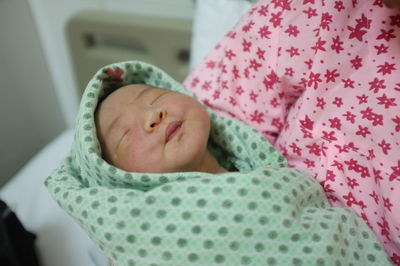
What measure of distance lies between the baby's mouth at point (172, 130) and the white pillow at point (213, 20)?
17.0 inches

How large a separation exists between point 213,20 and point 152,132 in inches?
19.8

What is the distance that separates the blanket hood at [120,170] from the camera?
0.73 metres

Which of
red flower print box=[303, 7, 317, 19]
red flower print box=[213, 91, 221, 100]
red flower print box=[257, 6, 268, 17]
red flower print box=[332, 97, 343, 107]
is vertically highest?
red flower print box=[303, 7, 317, 19]

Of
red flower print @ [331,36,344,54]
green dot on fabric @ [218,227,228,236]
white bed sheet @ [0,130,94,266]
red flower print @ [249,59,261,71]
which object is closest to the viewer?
Result: green dot on fabric @ [218,227,228,236]

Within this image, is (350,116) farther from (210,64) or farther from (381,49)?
(210,64)

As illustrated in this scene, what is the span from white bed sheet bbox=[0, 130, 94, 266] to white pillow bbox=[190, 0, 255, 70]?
55cm

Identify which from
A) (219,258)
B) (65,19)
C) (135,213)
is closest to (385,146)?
(219,258)

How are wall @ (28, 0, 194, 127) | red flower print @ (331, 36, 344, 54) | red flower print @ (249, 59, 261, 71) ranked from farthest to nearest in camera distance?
wall @ (28, 0, 194, 127), red flower print @ (249, 59, 261, 71), red flower print @ (331, 36, 344, 54)

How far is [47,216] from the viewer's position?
3.46 ft

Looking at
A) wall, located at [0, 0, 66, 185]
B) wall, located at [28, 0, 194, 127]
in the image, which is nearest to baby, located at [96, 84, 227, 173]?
wall, located at [28, 0, 194, 127]

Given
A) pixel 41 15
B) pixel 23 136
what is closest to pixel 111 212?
pixel 23 136

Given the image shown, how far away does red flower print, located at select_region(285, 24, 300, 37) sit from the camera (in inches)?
31.0

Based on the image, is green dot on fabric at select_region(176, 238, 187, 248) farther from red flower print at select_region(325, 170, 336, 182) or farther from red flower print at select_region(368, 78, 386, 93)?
red flower print at select_region(368, 78, 386, 93)

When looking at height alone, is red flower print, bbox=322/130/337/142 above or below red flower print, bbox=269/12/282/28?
below
